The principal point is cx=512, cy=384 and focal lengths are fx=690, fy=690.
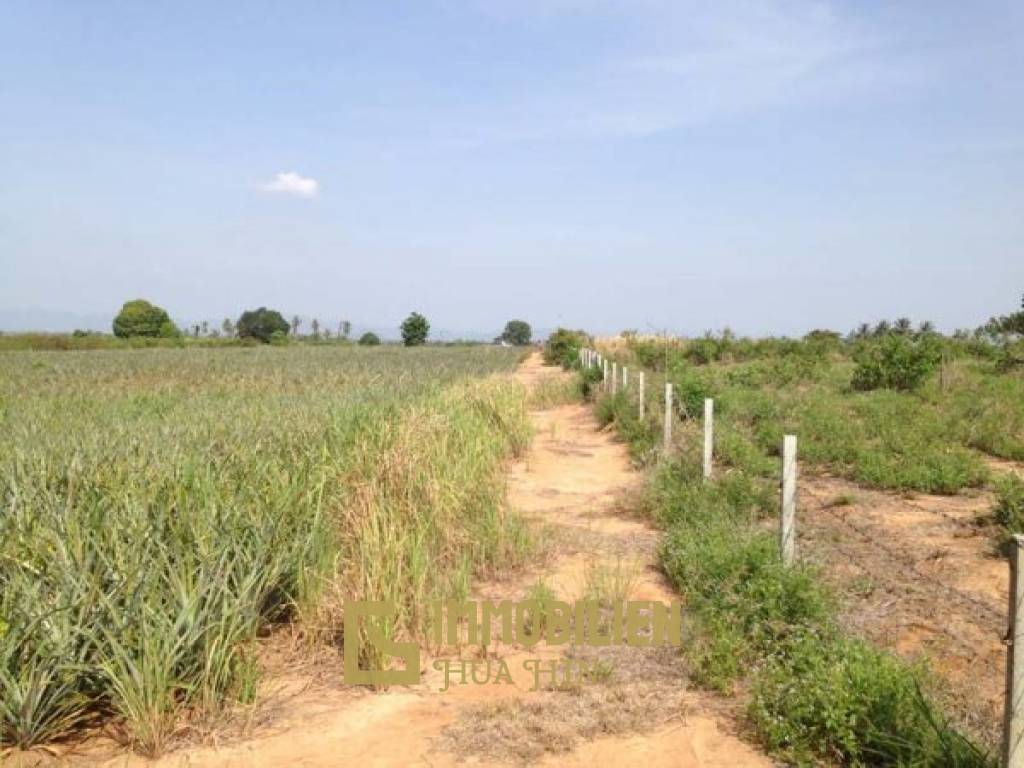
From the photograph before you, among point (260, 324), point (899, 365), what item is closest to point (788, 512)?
point (899, 365)

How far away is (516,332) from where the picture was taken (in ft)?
470

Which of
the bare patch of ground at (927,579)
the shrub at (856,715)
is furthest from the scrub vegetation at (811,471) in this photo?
the bare patch of ground at (927,579)

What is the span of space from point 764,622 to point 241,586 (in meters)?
3.03

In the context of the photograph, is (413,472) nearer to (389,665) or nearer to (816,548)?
(389,665)

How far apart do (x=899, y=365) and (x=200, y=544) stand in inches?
589

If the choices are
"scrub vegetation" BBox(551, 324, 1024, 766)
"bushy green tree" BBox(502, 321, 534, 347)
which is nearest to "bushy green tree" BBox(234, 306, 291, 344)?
"bushy green tree" BBox(502, 321, 534, 347)

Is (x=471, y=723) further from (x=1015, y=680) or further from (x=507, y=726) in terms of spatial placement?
(x=1015, y=680)

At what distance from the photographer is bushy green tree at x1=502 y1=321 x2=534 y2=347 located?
142625mm

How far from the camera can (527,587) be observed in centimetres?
529

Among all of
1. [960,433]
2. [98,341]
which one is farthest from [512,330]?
[960,433]

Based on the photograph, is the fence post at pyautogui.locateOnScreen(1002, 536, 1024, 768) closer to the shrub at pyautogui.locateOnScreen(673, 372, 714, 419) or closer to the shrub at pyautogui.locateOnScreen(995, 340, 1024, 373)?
the shrub at pyautogui.locateOnScreen(673, 372, 714, 419)

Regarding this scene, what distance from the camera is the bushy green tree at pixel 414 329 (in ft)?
275

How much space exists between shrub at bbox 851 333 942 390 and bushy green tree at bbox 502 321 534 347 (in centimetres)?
12598

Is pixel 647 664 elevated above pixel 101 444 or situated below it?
below
